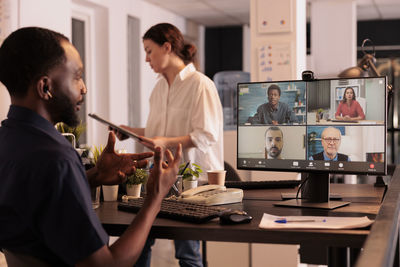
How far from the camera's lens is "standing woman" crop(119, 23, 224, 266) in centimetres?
286

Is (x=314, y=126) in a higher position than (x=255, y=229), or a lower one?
higher

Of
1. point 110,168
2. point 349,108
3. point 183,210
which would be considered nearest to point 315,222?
point 183,210

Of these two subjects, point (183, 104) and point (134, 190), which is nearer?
point (134, 190)

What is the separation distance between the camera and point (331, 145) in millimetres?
1962

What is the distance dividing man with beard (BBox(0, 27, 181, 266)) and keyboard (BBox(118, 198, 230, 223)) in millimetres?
200

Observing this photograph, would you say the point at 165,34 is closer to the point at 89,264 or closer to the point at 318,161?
the point at 318,161

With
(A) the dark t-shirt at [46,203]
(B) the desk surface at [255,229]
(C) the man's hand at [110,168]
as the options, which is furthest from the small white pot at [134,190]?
(A) the dark t-shirt at [46,203]

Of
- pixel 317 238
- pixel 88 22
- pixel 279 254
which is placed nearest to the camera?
pixel 317 238

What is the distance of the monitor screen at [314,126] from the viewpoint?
1.91m

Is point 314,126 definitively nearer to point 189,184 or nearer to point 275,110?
point 275,110

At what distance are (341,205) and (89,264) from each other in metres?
0.98

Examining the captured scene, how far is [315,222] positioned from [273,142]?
539 mm

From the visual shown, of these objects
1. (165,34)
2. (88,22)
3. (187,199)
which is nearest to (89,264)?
(187,199)

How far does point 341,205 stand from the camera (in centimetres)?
190
